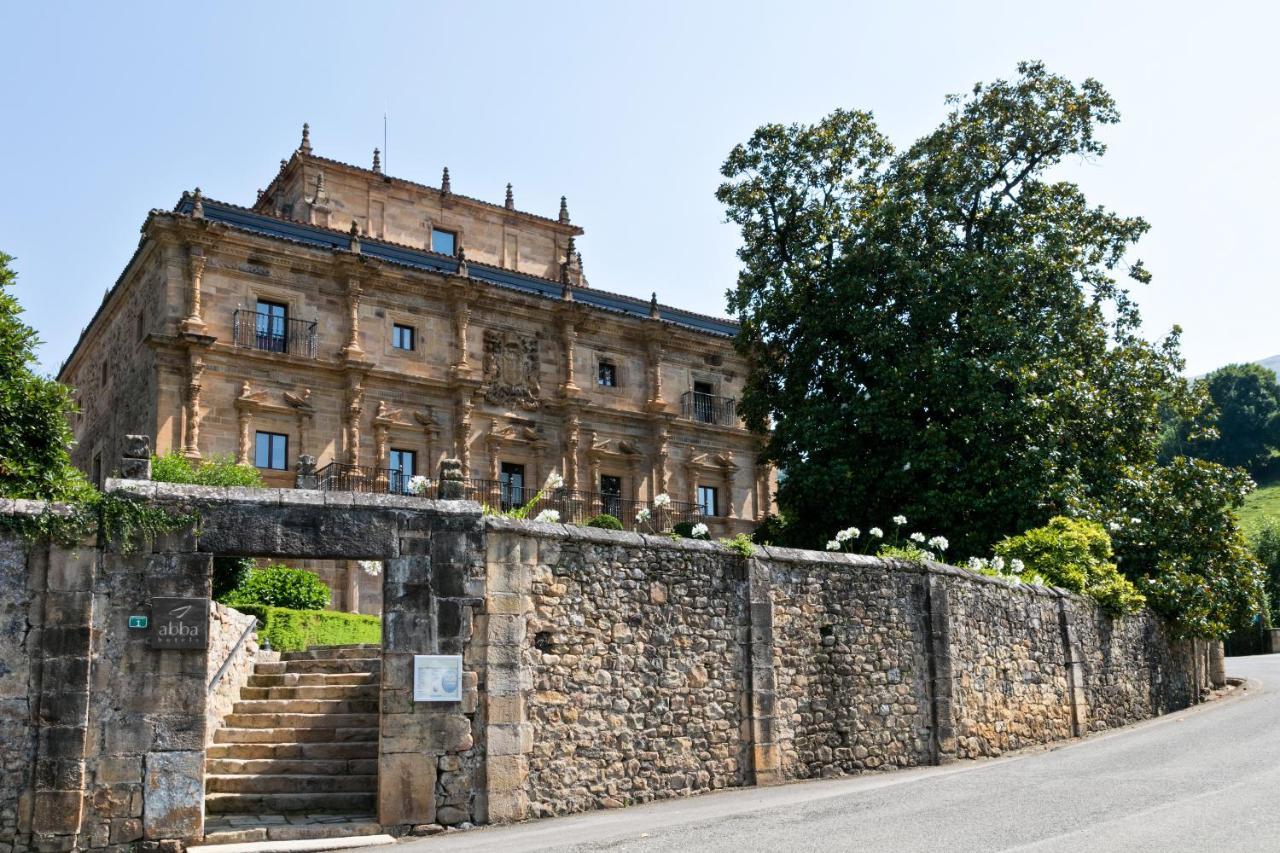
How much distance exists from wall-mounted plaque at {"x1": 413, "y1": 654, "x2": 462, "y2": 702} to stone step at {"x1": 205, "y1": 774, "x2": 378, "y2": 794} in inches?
44.4

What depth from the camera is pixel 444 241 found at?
37.1m

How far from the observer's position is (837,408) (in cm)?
2631

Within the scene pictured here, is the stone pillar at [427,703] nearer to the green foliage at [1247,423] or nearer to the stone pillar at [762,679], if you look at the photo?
the stone pillar at [762,679]

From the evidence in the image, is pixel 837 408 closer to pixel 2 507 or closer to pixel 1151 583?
pixel 1151 583

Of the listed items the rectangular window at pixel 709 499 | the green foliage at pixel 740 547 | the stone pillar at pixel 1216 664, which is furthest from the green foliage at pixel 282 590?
the stone pillar at pixel 1216 664

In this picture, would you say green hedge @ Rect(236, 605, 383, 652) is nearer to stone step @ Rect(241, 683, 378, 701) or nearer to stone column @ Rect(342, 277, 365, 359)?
stone step @ Rect(241, 683, 378, 701)

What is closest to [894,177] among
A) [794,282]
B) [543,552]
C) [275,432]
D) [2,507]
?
[794,282]

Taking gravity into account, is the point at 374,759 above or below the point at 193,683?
below

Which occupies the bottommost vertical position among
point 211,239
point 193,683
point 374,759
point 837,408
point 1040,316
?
point 374,759

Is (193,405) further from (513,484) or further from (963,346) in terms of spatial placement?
(963,346)

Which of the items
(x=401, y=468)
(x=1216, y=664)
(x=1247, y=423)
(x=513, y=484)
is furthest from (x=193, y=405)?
(x=1247, y=423)

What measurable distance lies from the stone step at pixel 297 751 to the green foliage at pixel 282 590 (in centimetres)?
800

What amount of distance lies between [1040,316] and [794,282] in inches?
221

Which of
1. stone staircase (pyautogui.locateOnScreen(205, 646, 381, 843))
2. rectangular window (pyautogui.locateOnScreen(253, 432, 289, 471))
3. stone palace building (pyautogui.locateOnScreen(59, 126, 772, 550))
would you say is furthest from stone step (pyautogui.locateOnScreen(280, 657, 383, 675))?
rectangular window (pyautogui.locateOnScreen(253, 432, 289, 471))
